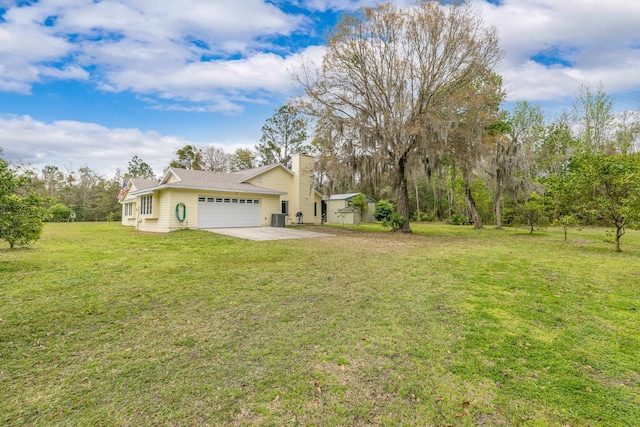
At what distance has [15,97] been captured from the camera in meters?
12.8

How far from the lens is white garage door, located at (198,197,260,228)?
15.0 m

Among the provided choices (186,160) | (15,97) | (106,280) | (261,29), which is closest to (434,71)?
(261,29)

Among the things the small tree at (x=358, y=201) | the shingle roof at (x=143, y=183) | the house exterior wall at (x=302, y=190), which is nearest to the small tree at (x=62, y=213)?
the shingle roof at (x=143, y=183)

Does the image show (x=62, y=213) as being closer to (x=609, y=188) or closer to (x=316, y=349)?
(x=316, y=349)

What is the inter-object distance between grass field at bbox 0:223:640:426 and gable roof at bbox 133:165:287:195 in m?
9.16

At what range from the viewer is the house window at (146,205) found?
15812 millimetres

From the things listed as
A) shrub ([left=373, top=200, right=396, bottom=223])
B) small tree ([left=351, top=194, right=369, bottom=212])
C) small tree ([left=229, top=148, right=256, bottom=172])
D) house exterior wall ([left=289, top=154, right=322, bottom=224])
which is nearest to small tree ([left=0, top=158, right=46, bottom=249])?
house exterior wall ([left=289, top=154, right=322, bottom=224])

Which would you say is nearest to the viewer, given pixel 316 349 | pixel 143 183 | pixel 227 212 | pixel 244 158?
pixel 316 349

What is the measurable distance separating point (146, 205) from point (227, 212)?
4953 mm

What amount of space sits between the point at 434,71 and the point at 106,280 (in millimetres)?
14003

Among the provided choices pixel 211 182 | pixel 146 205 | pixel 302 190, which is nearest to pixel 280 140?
pixel 302 190

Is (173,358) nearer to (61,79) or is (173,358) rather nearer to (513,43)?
(61,79)

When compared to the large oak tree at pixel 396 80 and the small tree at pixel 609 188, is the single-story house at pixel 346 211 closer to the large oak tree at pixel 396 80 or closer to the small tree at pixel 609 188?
the large oak tree at pixel 396 80

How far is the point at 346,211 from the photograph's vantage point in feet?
78.8
